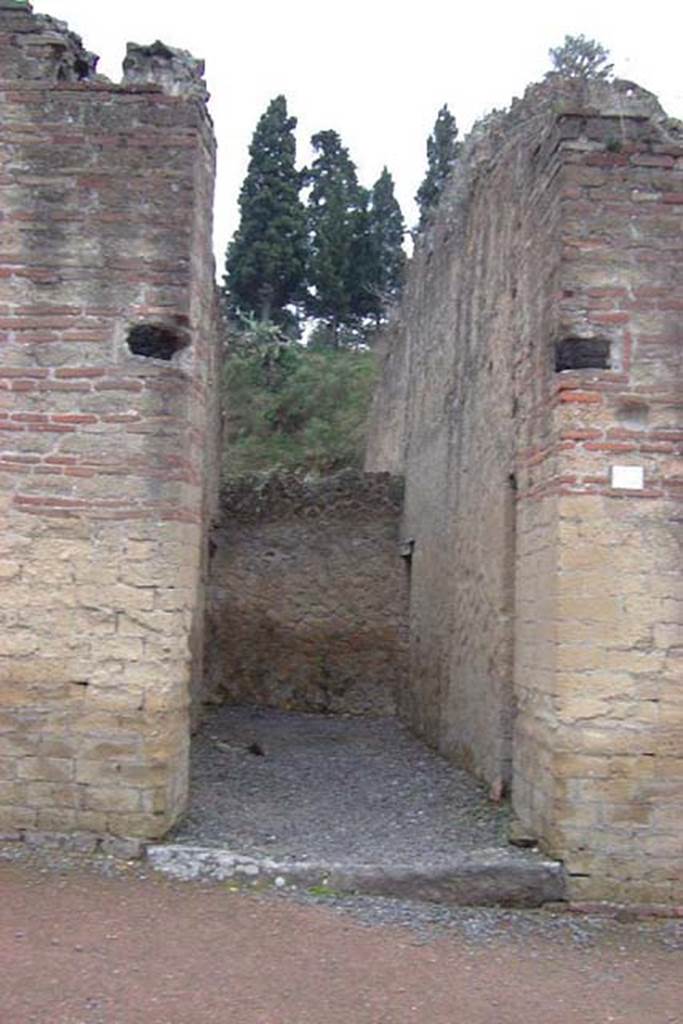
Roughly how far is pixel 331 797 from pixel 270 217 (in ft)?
85.0

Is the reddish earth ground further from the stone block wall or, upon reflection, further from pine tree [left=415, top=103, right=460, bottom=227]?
pine tree [left=415, top=103, right=460, bottom=227]

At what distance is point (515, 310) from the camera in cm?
773

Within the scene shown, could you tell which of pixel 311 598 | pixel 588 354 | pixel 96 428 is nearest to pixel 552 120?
pixel 588 354

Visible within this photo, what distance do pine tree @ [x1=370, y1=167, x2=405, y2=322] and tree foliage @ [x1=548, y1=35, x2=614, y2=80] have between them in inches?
723

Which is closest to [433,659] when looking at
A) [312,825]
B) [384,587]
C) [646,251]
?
[384,587]

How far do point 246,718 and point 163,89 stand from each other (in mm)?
7363

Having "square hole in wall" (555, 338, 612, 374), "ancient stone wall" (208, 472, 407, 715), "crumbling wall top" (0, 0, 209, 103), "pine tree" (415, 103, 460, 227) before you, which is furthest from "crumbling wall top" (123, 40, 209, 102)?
"pine tree" (415, 103, 460, 227)

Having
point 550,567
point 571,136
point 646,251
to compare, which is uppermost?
point 571,136

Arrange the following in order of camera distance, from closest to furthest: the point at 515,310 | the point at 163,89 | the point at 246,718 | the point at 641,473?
the point at 641,473 < the point at 163,89 < the point at 515,310 < the point at 246,718

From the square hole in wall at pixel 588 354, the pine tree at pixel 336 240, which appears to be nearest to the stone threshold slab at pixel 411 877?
the square hole in wall at pixel 588 354

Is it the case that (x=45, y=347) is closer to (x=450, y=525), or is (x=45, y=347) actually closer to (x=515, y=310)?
(x=515, y=310)

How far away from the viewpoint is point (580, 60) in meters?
10.5

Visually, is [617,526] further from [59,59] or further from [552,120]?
[59,59]

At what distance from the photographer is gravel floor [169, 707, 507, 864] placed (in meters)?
6.48
